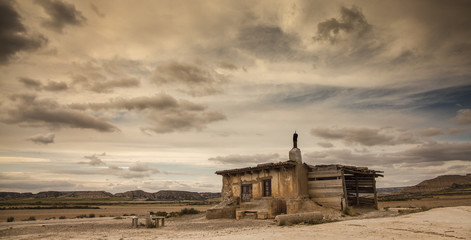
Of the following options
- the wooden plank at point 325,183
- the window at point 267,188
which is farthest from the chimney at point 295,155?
the window at point 267,188

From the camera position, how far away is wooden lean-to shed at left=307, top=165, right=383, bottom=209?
22.1 m

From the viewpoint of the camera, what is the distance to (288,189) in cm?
2194

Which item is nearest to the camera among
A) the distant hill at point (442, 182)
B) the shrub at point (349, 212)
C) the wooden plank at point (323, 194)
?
the shrub at point (349, 212)

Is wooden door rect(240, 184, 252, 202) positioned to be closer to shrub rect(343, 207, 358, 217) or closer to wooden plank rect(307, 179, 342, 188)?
wooden plank rect(307, 179, 342, 188)

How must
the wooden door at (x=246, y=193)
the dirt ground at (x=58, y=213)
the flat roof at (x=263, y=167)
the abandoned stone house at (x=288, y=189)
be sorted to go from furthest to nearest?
the dirt ground at (x=58, y=213), the wooden door at (x=246, y=193), the flat roof at (x=263, y=167), the abandoned stone house at (x=288, y=189)

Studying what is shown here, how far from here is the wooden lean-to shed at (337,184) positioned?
22062mm

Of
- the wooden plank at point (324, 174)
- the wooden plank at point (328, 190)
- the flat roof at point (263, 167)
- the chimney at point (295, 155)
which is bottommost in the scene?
the wooden plank at point (328, 190)

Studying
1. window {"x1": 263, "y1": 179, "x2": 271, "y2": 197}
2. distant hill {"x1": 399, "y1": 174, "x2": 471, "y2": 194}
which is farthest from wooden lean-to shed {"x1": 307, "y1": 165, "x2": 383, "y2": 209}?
distant hill {"x1": 399, "y1": 174, "x2": 471, "y2": 194}

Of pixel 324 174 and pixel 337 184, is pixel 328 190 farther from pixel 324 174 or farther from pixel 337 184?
pixel 324 174

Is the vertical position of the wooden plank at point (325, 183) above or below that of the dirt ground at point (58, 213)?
above

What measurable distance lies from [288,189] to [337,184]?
3677mm

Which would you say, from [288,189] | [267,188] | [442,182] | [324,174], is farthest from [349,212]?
[442,182]

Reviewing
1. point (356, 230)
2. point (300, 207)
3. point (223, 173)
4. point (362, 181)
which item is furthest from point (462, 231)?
point (223, 173)

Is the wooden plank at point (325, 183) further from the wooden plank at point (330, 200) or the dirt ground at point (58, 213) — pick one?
the dirt ground at point (58, 213)
